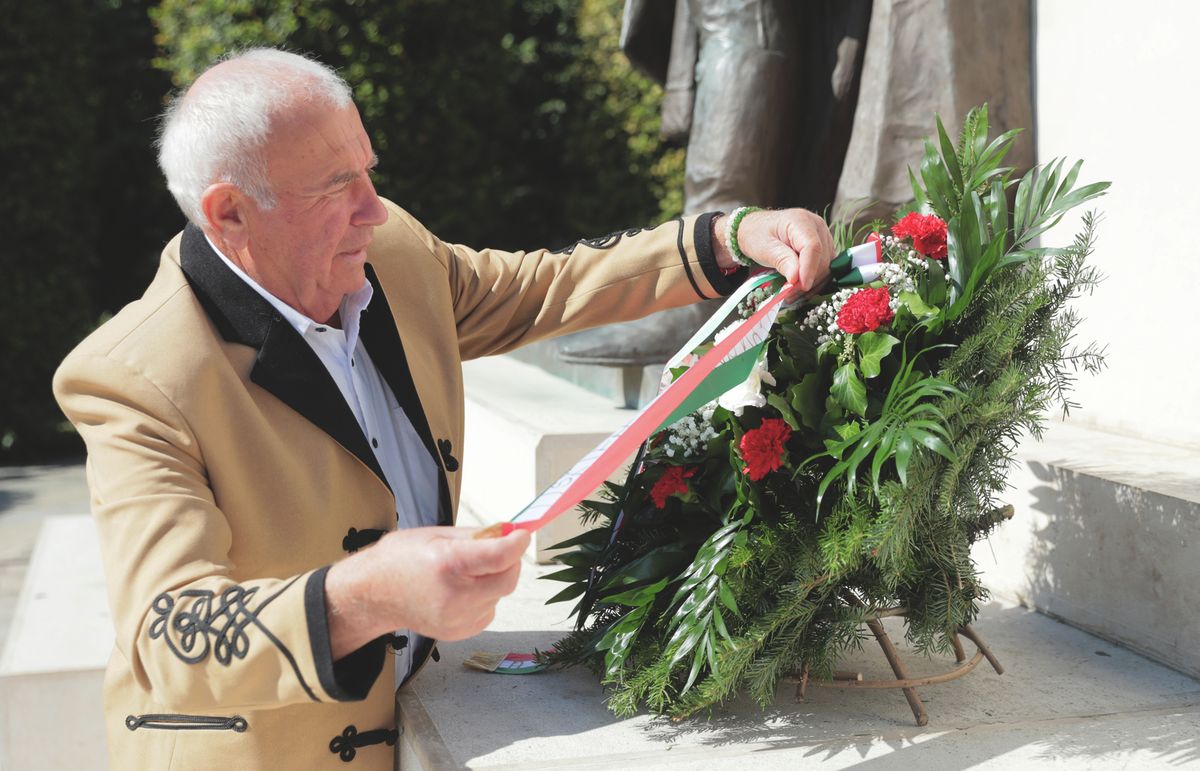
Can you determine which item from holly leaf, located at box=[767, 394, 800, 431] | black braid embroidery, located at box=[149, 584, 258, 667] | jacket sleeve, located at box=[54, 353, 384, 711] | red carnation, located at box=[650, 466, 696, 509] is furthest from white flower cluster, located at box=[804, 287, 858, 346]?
black braid embroidery, located at box=[149, 584, 258, 667]

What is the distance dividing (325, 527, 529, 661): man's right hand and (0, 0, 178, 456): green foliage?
7.93 metres

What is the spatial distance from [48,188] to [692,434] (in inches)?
308

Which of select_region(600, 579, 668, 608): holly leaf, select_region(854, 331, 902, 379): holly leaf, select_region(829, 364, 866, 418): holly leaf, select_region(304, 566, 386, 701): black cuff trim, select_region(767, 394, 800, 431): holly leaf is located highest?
select_region(854, 331, 902, 379): holly leaf

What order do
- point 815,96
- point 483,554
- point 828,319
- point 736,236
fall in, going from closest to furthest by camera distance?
point 483,554 < point 828,319 < point 736,236 < point 815,96

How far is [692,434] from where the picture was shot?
1891 mm

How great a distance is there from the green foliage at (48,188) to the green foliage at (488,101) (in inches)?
28.2

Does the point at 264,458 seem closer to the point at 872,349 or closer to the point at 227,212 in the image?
the point at 227,212

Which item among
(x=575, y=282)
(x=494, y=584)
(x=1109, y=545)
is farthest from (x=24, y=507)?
A: (x=494, y=584)

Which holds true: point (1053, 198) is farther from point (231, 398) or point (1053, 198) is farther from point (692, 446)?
point (231, 398)

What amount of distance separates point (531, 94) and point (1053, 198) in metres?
8.68

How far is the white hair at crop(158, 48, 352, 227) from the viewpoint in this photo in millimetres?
1723

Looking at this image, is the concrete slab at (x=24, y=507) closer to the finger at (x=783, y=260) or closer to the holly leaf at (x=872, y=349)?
the finger at (x=783, y=260)

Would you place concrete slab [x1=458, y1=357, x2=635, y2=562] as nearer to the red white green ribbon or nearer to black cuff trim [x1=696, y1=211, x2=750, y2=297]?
black cuff trim [x1=696, y1=211, x2=750, y2=297]

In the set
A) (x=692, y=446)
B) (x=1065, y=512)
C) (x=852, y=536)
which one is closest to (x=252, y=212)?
(x=692, y=446)
